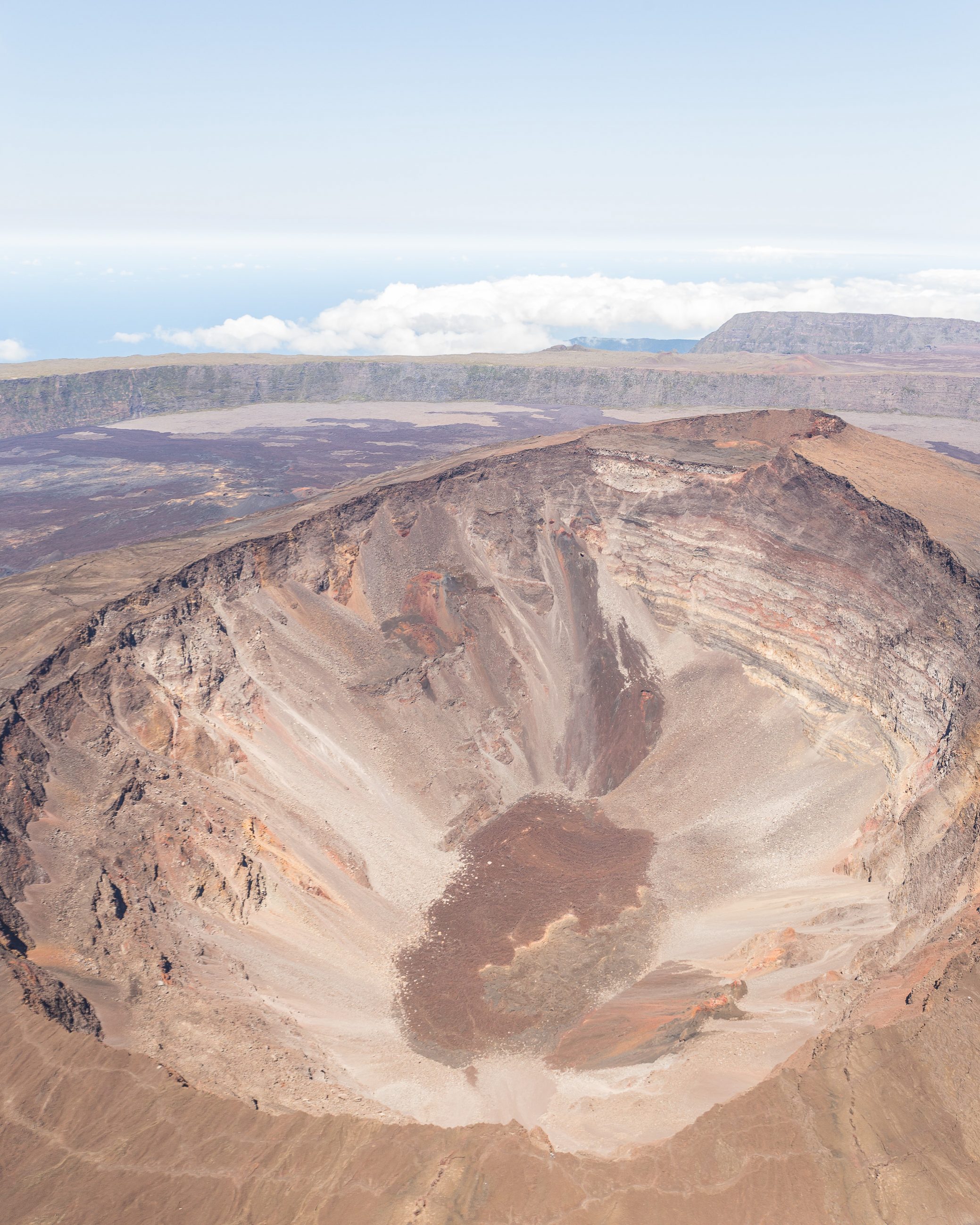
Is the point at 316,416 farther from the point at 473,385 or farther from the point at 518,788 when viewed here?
the point at 518,788

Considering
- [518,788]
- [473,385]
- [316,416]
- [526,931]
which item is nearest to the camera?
[526,931]

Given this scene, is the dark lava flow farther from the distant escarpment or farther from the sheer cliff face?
the distant escarpment

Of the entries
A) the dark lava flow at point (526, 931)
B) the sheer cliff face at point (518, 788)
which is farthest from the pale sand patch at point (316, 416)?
the dark lava flow at point (526, 931)

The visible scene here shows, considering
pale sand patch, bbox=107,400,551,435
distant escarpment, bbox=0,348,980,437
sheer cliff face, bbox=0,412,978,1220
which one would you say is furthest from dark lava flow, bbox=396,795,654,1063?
distant escarpment, bbox=0,348,980,437

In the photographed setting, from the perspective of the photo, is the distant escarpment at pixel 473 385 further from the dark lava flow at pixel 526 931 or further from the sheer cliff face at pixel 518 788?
the dark lava flow at pixel 526 931

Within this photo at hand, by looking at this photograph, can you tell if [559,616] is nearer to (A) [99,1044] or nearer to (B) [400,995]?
(B) [400,995]

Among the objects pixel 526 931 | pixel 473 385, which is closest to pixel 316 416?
pixel 473 385
